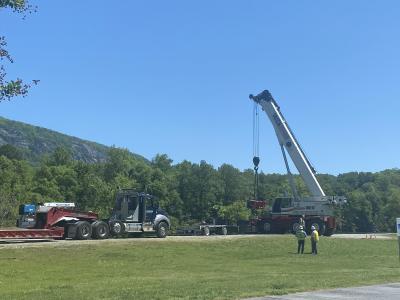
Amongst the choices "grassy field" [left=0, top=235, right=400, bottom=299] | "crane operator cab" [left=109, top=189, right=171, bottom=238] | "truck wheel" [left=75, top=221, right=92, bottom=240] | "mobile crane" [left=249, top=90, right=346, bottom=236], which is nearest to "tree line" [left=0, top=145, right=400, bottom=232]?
"mobile crane" [left=249, top=90, right=346, bottom=236]

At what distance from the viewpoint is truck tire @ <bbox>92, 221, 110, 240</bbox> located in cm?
3419

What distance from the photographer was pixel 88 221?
3478 centimetres

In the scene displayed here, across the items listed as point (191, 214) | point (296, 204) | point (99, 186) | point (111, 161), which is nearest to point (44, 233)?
point (296, 204)

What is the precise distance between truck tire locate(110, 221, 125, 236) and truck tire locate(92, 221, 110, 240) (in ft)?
2.37

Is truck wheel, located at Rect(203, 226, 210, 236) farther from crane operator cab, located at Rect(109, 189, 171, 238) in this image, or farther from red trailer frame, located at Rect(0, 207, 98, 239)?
red trailer frame, located at Rect(0, 207, 98, 239)

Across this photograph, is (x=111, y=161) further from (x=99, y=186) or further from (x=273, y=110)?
(x=273, y=110)

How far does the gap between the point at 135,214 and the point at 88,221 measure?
3563 mm

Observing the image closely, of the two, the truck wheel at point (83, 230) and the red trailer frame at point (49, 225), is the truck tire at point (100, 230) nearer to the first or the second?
the truck wheel at point (83, 230)

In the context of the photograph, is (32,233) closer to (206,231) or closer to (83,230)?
(83,230)

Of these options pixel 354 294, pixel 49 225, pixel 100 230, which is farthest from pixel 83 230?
pixel 354 294

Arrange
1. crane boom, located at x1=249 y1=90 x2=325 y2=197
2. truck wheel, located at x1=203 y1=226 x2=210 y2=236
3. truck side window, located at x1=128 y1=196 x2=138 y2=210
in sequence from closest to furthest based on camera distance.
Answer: truck side window, located at x1=128 y1=196 x2=138 y2=210, truck wheel, located at x1=203 y1=226 x2=210 y2=236, crane boom, located at x1=249 y1=90 x2=325 y2=197

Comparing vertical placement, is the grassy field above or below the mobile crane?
below

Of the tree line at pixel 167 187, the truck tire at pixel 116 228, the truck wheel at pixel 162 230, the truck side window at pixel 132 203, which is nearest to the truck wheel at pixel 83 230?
the truck tire at pixel 116 228

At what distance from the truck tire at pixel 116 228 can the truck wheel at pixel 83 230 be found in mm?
1943
